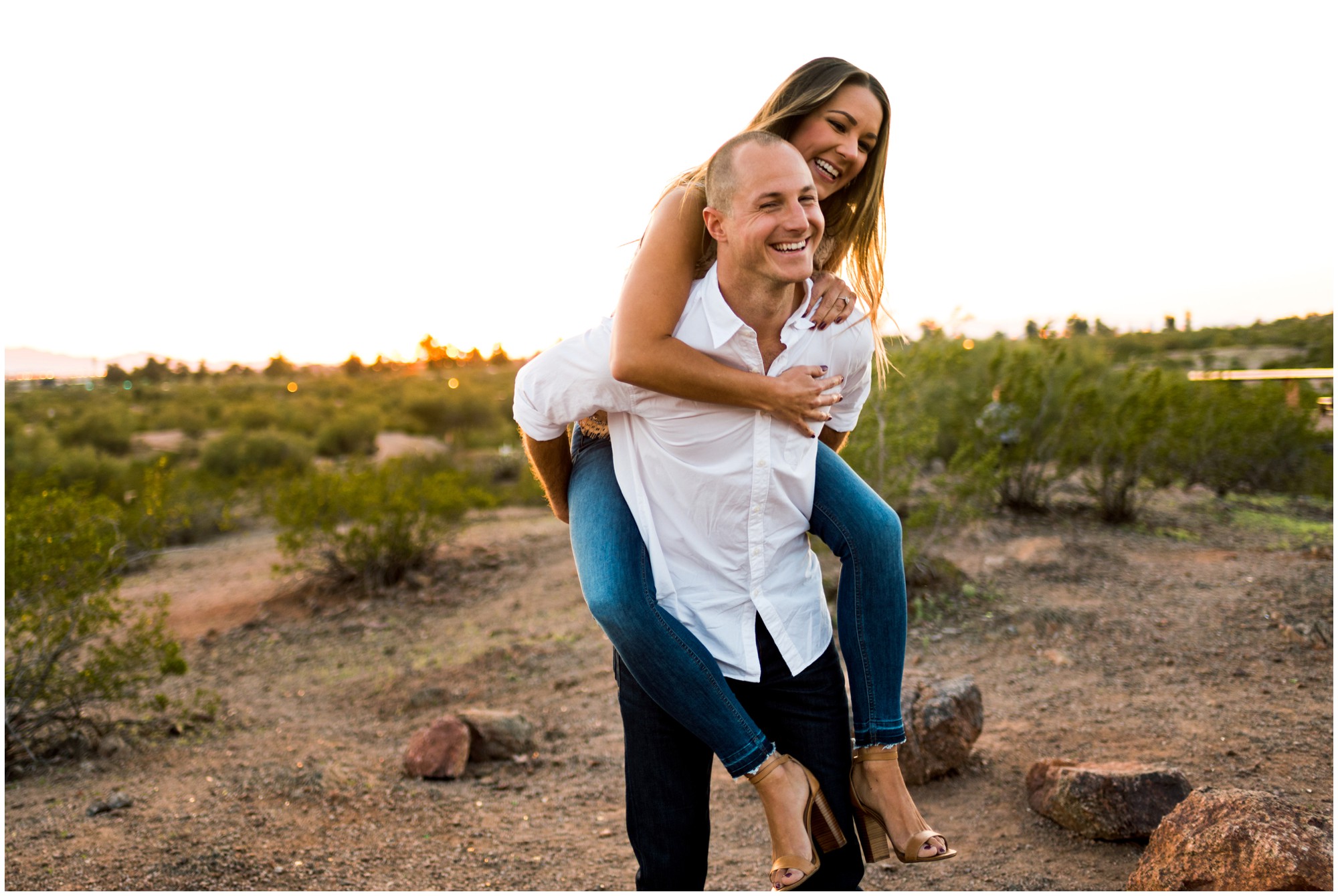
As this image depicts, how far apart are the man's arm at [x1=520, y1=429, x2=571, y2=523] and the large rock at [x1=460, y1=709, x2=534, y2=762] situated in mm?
2761

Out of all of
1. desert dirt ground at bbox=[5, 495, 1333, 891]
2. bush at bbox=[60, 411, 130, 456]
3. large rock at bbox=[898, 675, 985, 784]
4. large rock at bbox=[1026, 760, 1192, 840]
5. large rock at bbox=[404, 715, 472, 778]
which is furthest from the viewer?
bush at bbox=[60, 411, 130, 456]

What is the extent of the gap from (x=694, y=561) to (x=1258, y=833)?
5.95 feet

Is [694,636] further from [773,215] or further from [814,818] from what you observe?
[773,215]

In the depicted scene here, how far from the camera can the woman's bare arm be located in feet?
6.52

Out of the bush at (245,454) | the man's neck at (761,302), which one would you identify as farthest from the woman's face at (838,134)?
the bush at (245,454)

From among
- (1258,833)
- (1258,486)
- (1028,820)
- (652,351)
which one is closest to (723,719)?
(652,351)

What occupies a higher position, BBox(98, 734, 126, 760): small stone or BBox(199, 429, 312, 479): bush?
BBox(199, 429, 312, 479): bush

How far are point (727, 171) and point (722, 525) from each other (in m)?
0.77

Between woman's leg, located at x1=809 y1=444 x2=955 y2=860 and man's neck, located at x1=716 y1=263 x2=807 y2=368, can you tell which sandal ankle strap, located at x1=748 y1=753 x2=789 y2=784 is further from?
man's neck, located at x1=716 y1=263 x2=807 y2=368

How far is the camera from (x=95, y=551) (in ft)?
17.8

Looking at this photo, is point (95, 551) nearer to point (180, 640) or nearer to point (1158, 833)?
point (180, 640)

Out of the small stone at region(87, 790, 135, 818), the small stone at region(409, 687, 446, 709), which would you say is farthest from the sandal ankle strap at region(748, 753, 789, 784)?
the small stone at region(409, 687, 446, 709)

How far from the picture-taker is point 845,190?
2.41 meters

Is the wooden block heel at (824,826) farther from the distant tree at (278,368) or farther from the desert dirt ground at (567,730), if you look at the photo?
the distant tree at (278,368)
